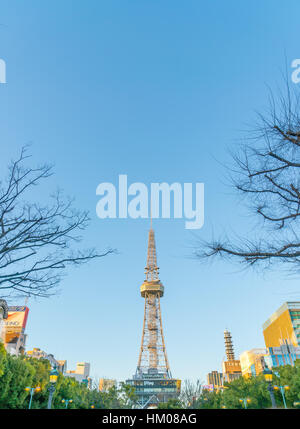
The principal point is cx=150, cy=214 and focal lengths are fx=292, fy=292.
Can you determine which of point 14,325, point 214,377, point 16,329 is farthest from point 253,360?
point 214,377

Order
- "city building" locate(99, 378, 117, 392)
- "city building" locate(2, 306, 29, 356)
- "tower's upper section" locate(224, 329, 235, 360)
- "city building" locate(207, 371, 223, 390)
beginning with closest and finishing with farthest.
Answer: "city building" locate(99, 378, 117, 392) → "city building" locate(2, 306, 29, 356) → "tower's upper section" locate(224, 329, 235, 360) → "city building" locate(207, 371, 223, 390)

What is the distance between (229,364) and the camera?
129 metres

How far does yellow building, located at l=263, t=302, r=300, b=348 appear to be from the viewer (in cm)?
8619

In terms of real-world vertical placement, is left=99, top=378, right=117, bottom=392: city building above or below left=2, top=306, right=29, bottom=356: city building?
below

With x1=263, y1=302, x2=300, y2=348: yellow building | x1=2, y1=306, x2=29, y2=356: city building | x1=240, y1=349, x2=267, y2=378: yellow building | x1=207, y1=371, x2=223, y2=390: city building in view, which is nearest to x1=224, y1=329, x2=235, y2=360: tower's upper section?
x1=240, y1=349, x2=267, y2=378: yellow building

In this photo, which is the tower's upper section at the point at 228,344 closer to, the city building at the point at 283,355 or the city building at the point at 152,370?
the city building at the point at 283,355

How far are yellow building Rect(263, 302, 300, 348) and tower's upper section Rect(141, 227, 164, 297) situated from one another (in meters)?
42.4

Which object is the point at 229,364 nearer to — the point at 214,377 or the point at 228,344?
the point at 228,344

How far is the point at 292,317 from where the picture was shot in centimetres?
8762

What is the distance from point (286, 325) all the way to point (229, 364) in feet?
164

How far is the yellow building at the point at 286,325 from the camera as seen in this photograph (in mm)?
86188

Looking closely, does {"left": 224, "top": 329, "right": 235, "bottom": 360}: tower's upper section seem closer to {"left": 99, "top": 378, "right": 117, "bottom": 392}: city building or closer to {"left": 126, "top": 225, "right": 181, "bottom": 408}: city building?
{"left": 126, "top": 225, "right": 181, "bottom": 408}: city building
